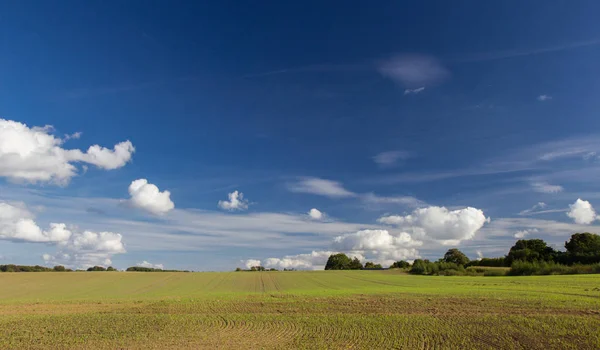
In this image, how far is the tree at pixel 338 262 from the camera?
173250mm

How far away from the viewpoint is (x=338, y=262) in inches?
6939

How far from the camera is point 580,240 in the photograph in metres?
112

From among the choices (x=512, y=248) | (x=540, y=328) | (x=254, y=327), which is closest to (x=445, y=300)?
(x=540, y=328)

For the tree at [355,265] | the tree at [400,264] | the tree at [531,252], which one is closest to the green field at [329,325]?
the tree at [531,252]

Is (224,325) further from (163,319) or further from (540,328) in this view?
(540,328)

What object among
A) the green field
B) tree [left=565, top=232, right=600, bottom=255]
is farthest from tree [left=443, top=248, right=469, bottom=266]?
the green field

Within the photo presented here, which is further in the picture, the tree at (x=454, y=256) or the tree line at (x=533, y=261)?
the tree at (x=454, y=256)

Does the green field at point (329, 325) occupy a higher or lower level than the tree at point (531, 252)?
lower

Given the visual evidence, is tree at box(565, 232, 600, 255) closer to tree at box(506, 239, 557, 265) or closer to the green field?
tree at box(506, 239, 557, 265)

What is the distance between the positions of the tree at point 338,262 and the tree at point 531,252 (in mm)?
71345

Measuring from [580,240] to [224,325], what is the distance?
408 ft

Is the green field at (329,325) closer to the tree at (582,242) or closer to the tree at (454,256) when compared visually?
the tree at (582,242)

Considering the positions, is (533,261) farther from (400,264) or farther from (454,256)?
(400,264)

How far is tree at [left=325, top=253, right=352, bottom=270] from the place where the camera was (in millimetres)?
173250
